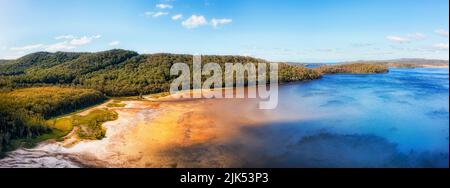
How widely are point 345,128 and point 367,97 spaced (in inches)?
828

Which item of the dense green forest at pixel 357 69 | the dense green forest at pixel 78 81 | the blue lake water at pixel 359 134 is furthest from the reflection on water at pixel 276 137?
the dense green forest at pixel 357 69

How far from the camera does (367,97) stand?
165 feet

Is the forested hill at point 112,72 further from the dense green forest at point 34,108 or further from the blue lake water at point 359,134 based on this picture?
the blue lake water at point 359,134

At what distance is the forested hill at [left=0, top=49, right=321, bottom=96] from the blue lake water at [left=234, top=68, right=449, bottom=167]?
33127 mm

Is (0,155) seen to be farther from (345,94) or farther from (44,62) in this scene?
(44,62)

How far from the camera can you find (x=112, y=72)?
75.1 meters

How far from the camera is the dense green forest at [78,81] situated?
108ft

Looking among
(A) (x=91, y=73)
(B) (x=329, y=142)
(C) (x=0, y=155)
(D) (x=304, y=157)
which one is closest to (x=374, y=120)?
(B) (x=329, y=142)

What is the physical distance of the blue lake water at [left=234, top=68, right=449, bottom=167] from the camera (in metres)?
23.5

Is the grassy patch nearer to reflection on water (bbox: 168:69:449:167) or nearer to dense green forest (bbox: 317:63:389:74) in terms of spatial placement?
reflection on water (bbox: 168:69:449:167)

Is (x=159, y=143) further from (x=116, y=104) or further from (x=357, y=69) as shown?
(x=357, y=69)

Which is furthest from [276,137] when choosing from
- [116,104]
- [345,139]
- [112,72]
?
[112,72]

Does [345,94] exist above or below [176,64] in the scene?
below

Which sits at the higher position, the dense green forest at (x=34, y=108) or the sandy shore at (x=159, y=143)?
the dense green forest at (x=34, y=108)
